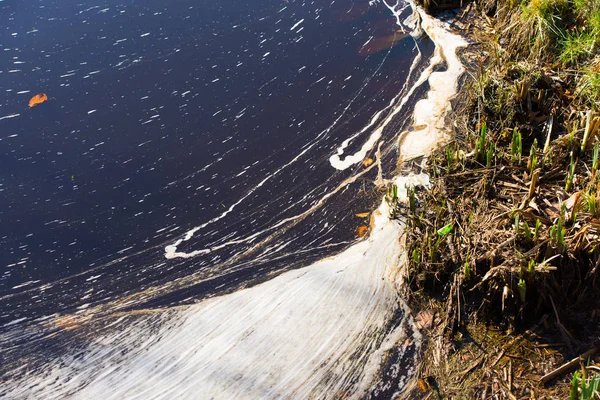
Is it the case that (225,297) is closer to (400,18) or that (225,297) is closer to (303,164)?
(303,164)

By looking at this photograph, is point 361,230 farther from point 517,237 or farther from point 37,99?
point 37,99

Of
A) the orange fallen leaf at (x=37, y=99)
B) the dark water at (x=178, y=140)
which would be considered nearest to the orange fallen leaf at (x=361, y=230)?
the dark water at (x=178, y=140)

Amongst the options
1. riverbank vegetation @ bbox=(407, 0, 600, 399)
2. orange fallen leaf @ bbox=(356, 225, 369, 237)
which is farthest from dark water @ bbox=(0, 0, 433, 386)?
riverbank vegetation @ bbox=(407, 0, 600, 399)

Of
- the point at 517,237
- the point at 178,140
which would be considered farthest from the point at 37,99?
the point at 517,237

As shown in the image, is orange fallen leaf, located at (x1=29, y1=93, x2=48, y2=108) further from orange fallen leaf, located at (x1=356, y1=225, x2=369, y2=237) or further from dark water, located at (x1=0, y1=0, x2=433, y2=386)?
orange fallen leaf, located at (x1=356, y1=225, x2=369, y2=237)

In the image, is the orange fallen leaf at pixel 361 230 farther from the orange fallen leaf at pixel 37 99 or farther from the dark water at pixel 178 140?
the orange fallen leaf at pixel 37 99

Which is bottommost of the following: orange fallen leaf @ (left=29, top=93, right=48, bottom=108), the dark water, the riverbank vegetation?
the riverbank vegetation
